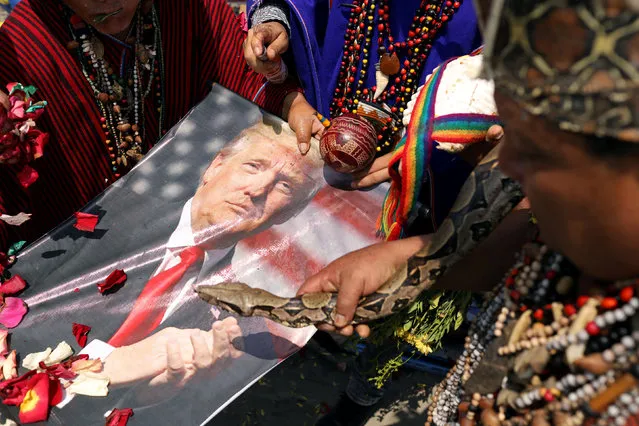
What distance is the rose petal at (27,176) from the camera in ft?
7.18

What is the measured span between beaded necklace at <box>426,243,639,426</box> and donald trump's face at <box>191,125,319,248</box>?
110 centimetres

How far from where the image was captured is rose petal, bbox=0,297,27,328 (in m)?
2.07

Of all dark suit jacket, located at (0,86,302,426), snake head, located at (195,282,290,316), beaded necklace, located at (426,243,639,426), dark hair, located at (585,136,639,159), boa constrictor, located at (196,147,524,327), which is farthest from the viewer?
dark suit jacket, located at (0,86,302,426)

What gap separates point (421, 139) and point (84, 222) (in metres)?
1.56

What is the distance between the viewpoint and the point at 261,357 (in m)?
2.04

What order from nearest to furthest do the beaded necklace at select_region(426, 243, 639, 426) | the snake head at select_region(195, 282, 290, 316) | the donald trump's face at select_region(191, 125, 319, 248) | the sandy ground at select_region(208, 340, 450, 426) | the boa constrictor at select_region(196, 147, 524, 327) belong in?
the beaded necklace at select_region(426, 243, 639, 426)
the boa constrictor at select_region(196, 147, 524, 327)
the snake head at select_region(195, 282, 290, 316)
the donald trump's face at select_region(191, 125, 319, 248)
the sandy ground at select_region(208, 340, 450, 426)

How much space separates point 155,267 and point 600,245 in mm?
1802

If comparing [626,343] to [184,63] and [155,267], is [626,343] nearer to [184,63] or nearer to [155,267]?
[155,267]

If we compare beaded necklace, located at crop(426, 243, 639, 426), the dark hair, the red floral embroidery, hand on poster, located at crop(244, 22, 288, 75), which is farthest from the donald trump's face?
the dark hair

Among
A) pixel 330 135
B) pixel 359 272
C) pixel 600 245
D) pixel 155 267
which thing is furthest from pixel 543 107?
pixel 155 267

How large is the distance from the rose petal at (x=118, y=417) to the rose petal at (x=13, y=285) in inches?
27.3

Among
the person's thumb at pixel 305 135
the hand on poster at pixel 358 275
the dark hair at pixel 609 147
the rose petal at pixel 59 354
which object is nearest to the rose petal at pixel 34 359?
the rose petal at pixel 59 354

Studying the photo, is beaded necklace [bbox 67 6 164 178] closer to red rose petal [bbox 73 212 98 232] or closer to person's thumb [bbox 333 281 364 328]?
red rose petal [bbox 73 212 98 232]

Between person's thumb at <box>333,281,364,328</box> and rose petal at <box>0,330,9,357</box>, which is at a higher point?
person's thumb at <box>333,281,364,328</box>
